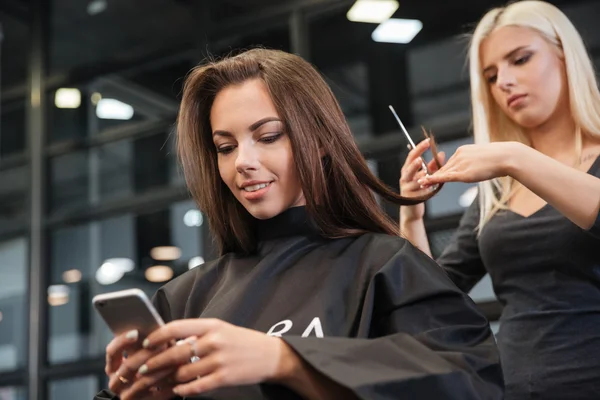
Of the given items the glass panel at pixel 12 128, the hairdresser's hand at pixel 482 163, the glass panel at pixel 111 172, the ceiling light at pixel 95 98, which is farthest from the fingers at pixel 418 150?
A: the glass panel at pixel 12 128

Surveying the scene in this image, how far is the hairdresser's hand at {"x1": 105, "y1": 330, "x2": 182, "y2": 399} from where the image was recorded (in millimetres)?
1003

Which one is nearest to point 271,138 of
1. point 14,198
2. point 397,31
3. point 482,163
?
point 482,163

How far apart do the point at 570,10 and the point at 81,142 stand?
131 inches

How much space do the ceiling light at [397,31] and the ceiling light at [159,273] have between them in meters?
1.89

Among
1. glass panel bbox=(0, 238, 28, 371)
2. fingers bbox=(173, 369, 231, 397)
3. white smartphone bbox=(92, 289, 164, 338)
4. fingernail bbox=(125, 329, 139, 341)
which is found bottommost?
glass panel bbox=(0, 238, 28, 371)

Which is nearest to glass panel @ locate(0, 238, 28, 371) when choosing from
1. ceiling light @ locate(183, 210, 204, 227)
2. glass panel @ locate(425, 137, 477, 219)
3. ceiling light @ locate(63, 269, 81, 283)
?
ceiling light @ locate(63, 269, 81, 283)

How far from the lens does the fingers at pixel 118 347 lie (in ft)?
3.26

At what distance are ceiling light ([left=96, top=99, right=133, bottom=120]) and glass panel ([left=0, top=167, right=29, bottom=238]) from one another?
676mm

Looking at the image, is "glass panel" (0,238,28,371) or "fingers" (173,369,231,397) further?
"glass panel" (0,238,28,371)

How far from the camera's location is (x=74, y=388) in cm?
489

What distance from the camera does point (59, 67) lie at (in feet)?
18.0

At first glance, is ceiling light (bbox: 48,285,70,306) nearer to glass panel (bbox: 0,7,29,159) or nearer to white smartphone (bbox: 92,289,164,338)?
glass panel (bbox: 0,7,29,159)

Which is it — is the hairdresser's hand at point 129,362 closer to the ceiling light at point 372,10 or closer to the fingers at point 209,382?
the fingers at point 209,382

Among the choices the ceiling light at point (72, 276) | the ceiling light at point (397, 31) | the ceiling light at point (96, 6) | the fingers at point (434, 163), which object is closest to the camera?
the fingers at point (434, 163)
